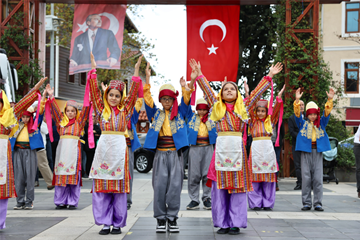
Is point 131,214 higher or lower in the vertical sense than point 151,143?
lower

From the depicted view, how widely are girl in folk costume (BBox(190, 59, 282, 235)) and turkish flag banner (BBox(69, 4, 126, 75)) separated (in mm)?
8744

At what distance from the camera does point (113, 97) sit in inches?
223

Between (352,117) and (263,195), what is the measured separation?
61.0 ft

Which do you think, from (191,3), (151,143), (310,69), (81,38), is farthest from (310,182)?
(81,38)

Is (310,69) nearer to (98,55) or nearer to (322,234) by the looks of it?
(98,55)

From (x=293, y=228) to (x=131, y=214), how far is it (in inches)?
101

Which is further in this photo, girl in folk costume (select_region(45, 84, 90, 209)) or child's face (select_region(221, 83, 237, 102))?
girl in folk costume (select_region(45, 84, 90, 209))

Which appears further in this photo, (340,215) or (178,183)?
(340,215)

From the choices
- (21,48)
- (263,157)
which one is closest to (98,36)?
(21,48)

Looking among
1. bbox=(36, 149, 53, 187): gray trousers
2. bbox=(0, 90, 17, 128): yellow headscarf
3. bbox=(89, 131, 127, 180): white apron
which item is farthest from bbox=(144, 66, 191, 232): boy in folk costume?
bbox=(36, 149, 53, 187): gray trousers

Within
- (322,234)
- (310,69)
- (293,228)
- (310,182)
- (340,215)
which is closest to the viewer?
(322,234)

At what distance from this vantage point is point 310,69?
12758 millimetres

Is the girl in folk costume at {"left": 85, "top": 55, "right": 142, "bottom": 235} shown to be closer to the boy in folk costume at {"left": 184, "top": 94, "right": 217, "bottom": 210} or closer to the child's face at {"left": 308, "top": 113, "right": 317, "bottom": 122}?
the boy in folk costume at {"left": 184, "top": 94, "right": 217, "bottom": 210}

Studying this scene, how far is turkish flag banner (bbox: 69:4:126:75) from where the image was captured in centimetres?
1397
